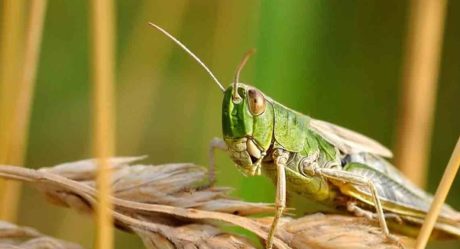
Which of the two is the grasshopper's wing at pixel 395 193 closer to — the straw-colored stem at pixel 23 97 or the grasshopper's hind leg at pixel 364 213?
the grasshopper's hind leg at pixel 364 213

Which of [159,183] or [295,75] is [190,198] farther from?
[295,75]

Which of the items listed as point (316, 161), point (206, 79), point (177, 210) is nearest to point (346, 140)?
point (316, 161)

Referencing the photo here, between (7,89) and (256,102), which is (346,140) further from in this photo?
(7,89)

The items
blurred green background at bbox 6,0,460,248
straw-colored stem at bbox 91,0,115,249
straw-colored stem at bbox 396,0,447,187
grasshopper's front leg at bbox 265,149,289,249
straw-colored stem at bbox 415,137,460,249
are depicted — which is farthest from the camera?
straw-colored stem at bbox 396,0,447,187

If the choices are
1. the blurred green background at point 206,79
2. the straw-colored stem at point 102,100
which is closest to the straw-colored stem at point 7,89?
the straw-colored stem at point 102,100

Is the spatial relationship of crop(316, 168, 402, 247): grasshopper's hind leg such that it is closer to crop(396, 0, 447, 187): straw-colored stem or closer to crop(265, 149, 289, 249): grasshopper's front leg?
crop(265, 149, 289, 249): grasshopper's front leg

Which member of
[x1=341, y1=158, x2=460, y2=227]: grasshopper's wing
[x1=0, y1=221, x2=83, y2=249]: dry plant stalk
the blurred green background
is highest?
the blurred green background

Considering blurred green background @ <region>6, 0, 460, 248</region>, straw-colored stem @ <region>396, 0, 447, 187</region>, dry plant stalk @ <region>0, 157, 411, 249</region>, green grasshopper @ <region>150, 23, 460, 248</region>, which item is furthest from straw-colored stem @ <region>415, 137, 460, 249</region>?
straw-colored stem @ <region>396, 0, 447, 187</region>

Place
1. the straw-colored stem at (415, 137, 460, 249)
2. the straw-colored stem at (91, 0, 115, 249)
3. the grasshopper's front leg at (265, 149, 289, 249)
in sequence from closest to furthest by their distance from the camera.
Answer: the straw-colored stem at (91, 0, 115, 249)
the straw-colored stem at (415, 137, 460, 249)
the grasshopper's front leg at (265, 149, 289, 249)
